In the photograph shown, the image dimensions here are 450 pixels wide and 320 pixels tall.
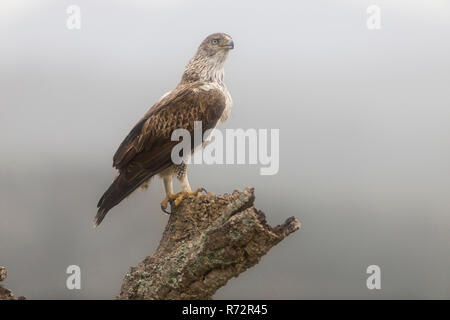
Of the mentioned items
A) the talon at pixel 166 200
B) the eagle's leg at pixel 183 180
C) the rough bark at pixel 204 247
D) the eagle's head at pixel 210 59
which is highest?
the eagle's head at pixel 210 59

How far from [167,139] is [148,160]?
203mm

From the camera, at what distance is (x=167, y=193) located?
3.53 meters

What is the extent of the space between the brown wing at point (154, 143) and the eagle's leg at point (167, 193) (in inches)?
8.1

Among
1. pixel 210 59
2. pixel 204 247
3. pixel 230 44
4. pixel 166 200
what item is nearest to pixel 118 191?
pixel 166 200

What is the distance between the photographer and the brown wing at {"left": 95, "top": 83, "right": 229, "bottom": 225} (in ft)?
10.8

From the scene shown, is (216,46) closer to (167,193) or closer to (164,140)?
(164,140)

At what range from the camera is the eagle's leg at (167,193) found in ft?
11.3

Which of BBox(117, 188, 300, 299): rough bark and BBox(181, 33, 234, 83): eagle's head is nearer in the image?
BBox(117, 188, 300, 299): rough bark

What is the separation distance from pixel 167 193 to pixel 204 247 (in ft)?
2.66

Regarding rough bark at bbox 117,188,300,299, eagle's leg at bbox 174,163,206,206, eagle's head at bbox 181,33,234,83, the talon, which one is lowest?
rough bark at bbox 117,188,300,299

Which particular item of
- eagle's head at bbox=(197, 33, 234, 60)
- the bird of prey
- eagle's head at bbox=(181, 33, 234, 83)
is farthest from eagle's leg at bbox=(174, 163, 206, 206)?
eagle's head at bbox=(197, 33, 234, 60)

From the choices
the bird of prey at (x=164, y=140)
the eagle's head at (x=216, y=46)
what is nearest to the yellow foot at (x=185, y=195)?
the bird of prey at (x=164, y=140)

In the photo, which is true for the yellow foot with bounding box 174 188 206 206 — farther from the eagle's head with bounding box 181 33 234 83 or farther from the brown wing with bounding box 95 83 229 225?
the eagle's head with bounding box 181 33 234 83

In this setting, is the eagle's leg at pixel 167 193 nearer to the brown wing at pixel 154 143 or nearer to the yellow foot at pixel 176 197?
the yellow foot at pixel 176 197
